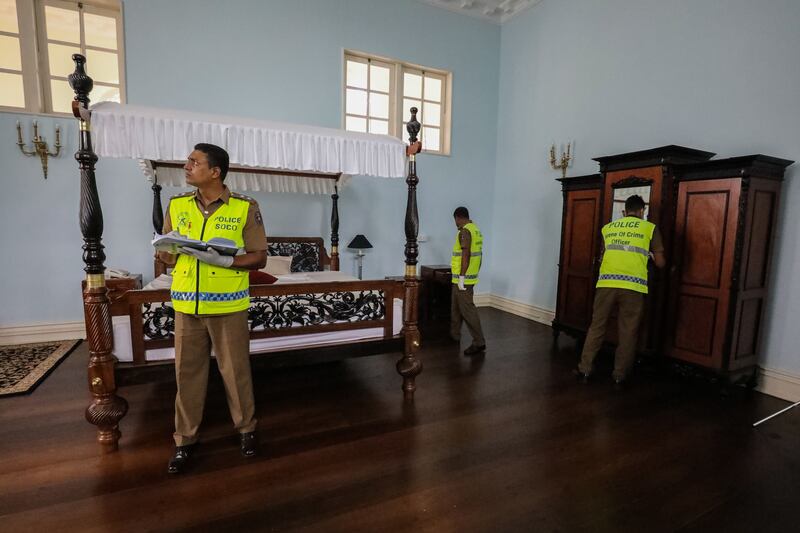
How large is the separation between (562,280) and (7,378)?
215 inches

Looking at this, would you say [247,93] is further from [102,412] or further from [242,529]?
[242,529]

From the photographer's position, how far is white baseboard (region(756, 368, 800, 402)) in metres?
3.28

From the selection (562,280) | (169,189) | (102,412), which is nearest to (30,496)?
(102,412)

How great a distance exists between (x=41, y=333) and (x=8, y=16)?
3371 mm

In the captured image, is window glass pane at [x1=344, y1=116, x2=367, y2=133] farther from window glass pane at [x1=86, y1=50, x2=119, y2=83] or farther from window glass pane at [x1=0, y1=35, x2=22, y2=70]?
window glass pane at [x1=0, y1=35, x2=22, y2=70]

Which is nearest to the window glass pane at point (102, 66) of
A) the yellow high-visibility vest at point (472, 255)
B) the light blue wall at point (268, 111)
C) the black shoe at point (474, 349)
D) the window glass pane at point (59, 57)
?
the window glass pane at point (59, 57)

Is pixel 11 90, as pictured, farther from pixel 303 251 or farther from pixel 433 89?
pixel 433 89

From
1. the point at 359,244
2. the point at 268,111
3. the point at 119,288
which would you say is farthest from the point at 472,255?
the point at 119,288

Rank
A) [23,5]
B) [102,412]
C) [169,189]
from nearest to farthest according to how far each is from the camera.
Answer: [102,412], [23,5], [169,189]

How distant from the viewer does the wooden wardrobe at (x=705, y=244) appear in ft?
10.6

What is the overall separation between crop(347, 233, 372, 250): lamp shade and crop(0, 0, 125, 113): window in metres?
3.10

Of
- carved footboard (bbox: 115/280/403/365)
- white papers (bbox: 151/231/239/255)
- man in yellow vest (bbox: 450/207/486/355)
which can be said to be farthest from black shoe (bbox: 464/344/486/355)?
white papers (bbox: 151/231/239/255)

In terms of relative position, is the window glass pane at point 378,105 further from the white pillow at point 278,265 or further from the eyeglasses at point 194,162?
the eyeglasses at point 194,162

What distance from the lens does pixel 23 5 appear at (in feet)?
14.0
